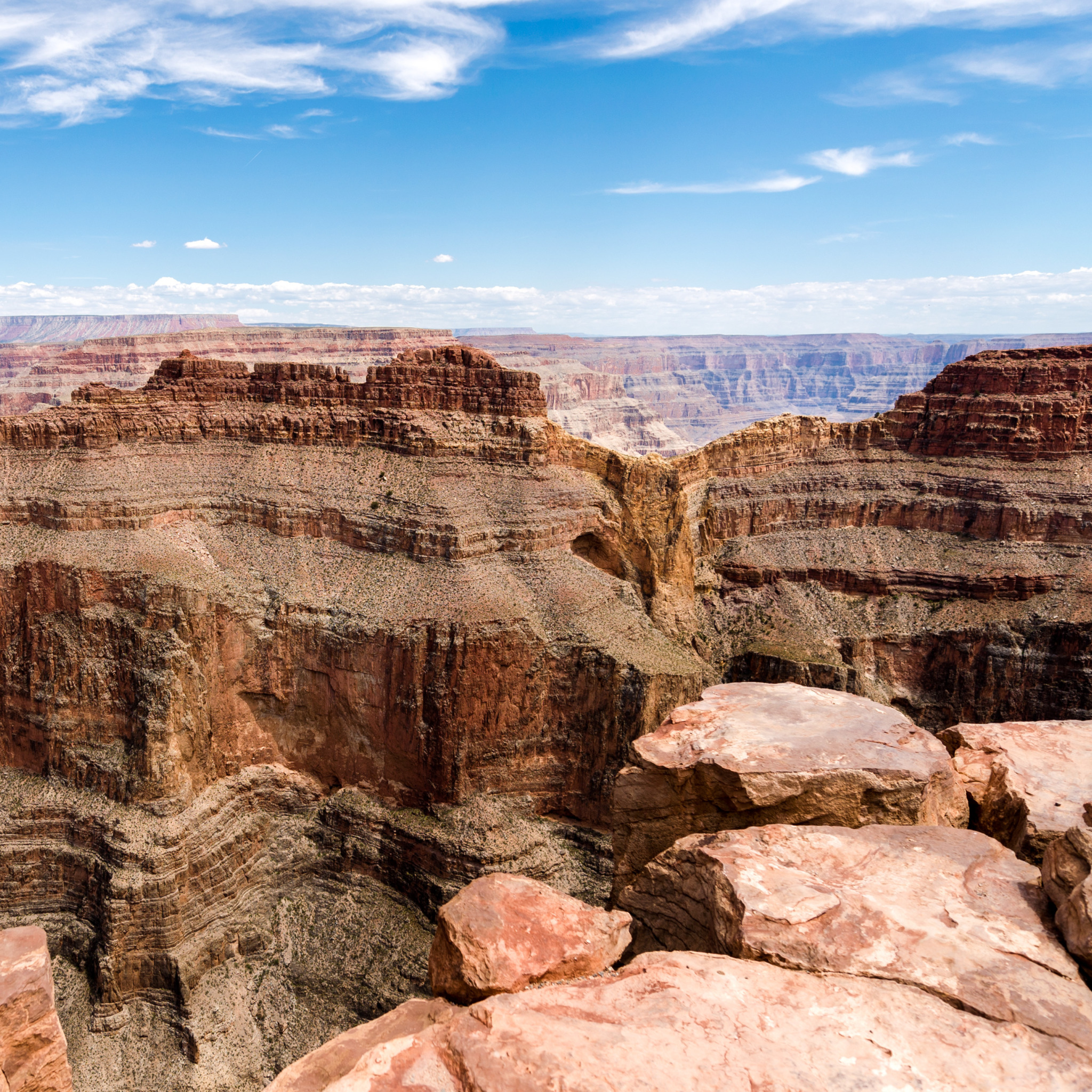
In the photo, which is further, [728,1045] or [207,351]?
[207,351]

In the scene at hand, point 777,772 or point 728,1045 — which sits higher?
point 777,772

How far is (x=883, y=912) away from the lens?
11250mm

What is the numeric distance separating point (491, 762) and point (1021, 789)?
2817 centimetres

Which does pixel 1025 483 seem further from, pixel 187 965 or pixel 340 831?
pixel 187 965

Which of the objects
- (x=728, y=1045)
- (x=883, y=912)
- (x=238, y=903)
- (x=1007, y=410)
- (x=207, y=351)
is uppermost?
(x=207, y=351)

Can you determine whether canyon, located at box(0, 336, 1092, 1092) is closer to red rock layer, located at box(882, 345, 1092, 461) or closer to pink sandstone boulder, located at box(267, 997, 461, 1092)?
red rock layer, located at box(882, 345, 1092, 461)

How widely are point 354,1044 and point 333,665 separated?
3035 cm

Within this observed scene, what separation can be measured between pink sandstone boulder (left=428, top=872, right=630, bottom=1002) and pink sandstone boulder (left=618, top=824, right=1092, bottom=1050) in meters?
1.53

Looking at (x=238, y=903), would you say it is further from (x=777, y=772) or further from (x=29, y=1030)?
(x=777, y=772)

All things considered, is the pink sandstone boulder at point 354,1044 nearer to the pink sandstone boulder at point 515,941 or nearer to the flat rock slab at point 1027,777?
the pink sandstone boulder at point 515,941

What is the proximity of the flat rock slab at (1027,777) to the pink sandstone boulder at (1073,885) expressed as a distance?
1542mm

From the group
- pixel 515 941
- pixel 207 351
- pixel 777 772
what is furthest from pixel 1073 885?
pixel 207 351

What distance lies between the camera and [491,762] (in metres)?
39.9

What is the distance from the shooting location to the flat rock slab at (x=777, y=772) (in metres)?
14.6
